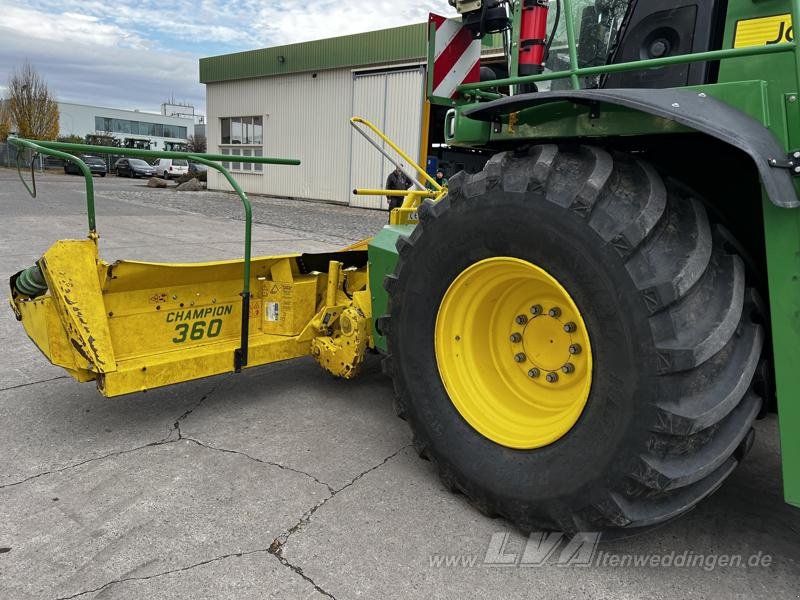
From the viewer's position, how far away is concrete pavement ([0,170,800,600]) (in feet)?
6.70

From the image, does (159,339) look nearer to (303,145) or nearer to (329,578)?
(329,578)

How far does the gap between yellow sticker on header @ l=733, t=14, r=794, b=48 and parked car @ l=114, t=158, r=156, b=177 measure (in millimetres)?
36306

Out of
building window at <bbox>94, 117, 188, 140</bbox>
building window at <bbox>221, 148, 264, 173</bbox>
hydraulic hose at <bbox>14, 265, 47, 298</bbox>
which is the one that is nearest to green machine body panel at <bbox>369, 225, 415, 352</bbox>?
hydraulic hose at <bbox>14, 265, 47, 298</bbox>

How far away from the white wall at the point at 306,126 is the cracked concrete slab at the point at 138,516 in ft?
46.0

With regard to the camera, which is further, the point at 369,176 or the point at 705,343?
the point at 369,176

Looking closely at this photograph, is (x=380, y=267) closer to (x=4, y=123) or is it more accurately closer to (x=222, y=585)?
(x=222, y=585)

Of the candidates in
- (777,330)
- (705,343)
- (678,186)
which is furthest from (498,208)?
(777,330)

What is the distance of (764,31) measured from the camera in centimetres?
214

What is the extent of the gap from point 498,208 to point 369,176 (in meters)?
15.8

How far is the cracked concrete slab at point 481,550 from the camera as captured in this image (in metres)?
2.03

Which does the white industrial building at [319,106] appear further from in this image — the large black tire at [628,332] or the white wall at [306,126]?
the large black tire at [628,332]

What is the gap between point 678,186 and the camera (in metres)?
2.02

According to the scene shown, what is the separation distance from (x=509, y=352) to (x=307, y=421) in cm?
128

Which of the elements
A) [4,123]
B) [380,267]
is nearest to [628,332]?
[380,267]
